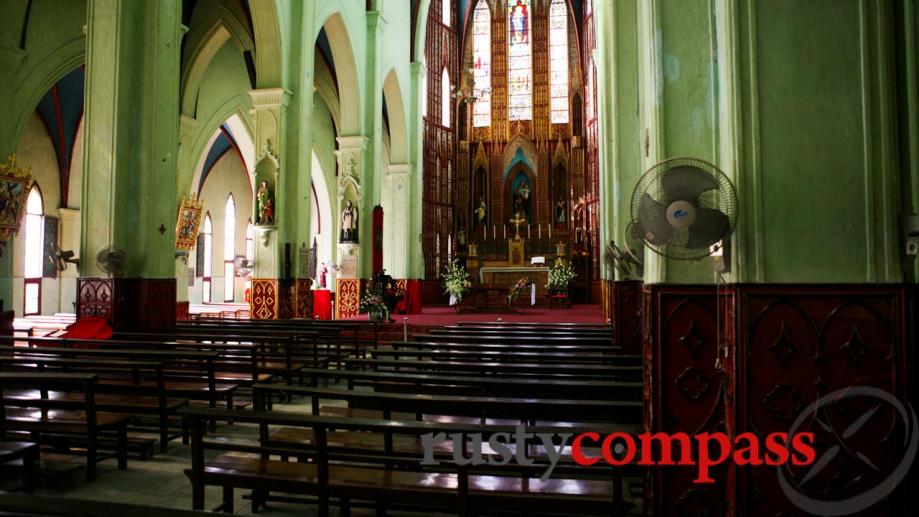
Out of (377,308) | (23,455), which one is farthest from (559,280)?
(23,455)

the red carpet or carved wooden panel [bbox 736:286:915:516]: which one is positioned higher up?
carved wooden panel [bbox 736:286:915:516]

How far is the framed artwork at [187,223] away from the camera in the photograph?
61.4 feet

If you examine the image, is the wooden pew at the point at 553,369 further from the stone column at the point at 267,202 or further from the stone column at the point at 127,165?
the stone column at the point at 267,202

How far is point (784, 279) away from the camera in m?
3.24

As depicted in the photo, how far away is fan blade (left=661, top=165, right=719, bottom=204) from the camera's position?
3.20 meters

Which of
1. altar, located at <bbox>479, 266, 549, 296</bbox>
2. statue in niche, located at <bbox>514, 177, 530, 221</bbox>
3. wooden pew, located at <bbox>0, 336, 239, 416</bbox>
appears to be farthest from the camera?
statue in niche, located at <bbox>514, 177, 530, 221</bbox>

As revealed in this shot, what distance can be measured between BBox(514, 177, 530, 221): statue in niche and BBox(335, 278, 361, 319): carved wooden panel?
11.2m

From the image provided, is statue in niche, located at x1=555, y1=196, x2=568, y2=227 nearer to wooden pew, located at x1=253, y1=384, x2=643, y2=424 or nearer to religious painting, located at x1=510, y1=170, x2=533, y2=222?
religious painting, located at x1=510, y1=170, x2=533, y2=222

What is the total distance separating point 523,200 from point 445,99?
557 centimetres

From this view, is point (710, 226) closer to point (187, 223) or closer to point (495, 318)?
point (495, 318)

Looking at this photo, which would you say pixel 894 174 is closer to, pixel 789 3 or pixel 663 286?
pixel 789 3

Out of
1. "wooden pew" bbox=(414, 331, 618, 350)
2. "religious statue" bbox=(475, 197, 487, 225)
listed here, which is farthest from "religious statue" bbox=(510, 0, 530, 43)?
"wooden pew" bbox=(414, 331, 618, 350)

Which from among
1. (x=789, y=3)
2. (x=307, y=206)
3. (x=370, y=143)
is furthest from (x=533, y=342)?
(x=370, y=143)

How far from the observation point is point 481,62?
88.3 ft
